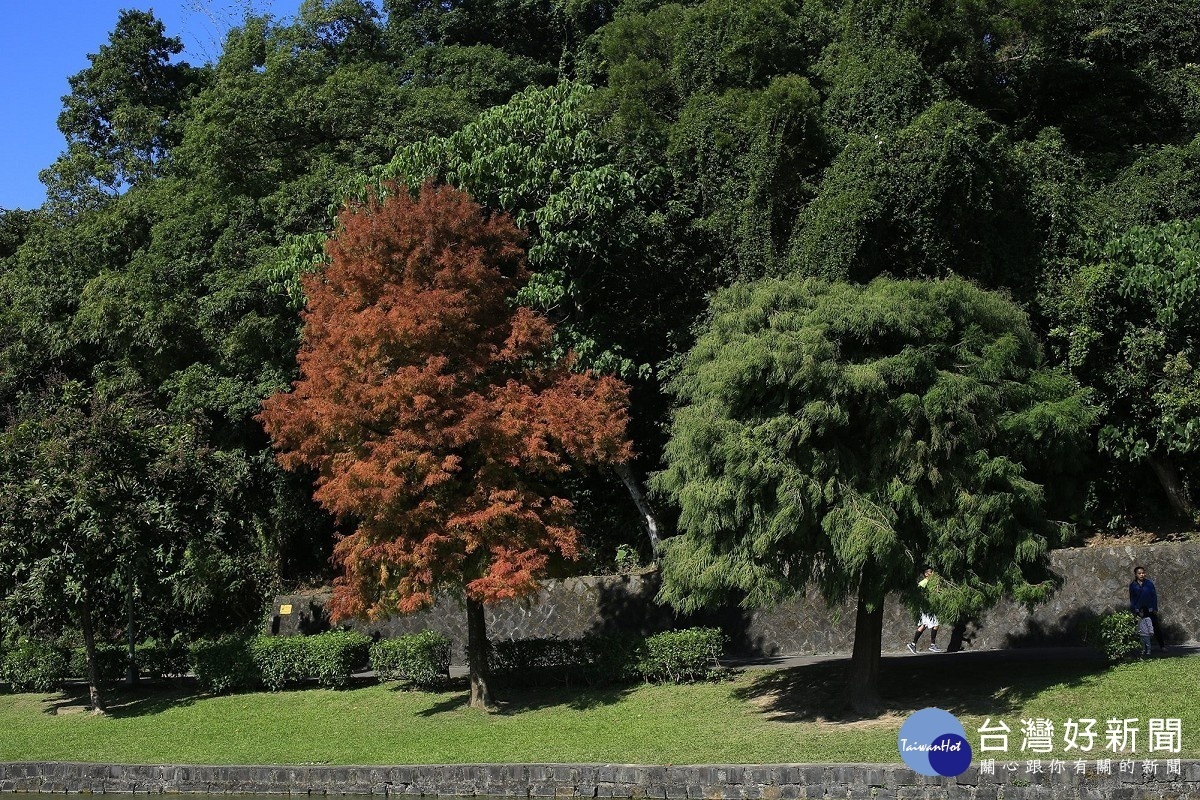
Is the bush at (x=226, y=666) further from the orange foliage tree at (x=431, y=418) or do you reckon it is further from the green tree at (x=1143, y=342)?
the green tree at (x=1143, y=342)

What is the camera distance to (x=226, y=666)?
2103cm

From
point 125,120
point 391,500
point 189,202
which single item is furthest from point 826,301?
point 125,120

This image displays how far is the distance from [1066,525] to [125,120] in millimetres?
29296

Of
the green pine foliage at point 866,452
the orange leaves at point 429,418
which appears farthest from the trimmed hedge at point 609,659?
the green pine foliage at point 866,452

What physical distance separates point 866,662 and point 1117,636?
134 inches

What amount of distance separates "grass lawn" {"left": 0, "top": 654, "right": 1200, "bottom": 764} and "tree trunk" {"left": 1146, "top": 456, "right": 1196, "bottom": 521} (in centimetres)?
591

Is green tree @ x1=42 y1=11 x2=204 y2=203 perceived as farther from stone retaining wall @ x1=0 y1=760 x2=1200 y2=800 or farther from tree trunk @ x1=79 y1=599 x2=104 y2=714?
stone retaining wall @ x1=0 y1=760 x2=1200 y2=800

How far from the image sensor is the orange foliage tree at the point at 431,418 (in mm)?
16594

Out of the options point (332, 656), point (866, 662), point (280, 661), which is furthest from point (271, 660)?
point (866, 662)

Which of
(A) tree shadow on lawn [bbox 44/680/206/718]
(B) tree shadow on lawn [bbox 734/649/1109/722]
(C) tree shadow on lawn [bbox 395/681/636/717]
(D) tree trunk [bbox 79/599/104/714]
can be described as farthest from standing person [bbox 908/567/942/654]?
(D) tree trunk [bbox 79/599/104/714]

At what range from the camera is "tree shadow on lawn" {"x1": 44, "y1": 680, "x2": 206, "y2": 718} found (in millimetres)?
20516

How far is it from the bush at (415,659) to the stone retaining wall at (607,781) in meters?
4.67

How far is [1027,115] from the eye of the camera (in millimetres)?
25891

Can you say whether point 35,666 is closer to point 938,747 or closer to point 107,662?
point 107,662
